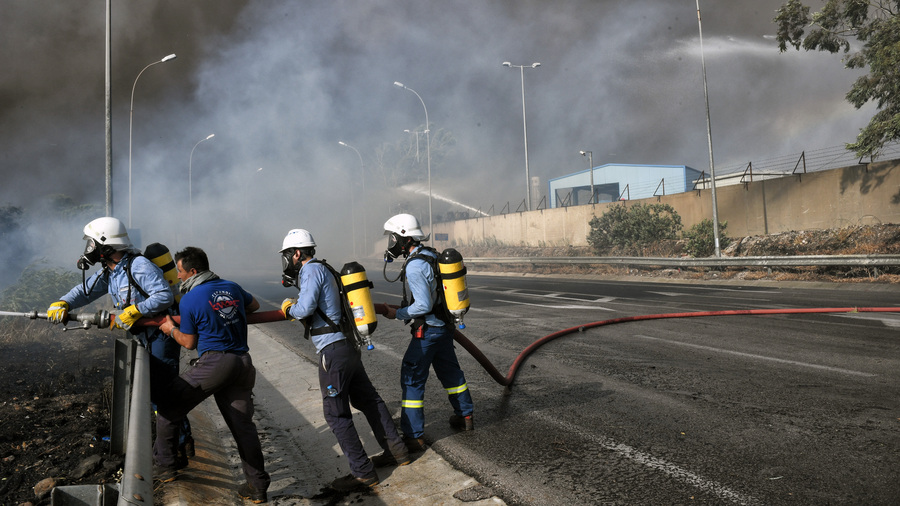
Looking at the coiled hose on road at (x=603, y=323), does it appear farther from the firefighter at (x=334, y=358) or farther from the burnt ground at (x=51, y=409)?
the burnt ground at (x=51, y=409)

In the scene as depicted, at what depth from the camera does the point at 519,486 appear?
387 cm

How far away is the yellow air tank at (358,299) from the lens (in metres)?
4.32

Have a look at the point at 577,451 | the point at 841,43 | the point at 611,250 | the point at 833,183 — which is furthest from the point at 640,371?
the point at 611,250

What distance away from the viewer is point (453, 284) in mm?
4863

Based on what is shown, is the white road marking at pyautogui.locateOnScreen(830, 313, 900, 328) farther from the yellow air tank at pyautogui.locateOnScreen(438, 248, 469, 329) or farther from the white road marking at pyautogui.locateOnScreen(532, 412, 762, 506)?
the yellow air tank at pyautogui.locateOnScreen(438, 248, 469, 329)

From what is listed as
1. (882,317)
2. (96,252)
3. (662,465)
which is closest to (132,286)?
(96,252)

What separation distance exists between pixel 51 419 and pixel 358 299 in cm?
318

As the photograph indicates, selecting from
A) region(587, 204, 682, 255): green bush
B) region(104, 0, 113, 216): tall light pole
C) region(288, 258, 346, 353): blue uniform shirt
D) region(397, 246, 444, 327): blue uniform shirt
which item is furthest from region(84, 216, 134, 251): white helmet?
region(587, 204, 682, 255): green bush

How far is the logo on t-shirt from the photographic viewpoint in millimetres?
4004

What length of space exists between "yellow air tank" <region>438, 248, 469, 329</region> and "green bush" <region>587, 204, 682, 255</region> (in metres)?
23.6

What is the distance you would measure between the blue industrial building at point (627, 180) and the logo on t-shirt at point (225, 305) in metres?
40.8

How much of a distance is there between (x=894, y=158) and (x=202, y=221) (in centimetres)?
4419

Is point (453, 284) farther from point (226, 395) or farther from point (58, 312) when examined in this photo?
point (58, 312)

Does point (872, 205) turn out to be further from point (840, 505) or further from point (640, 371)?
point (840, 505)
